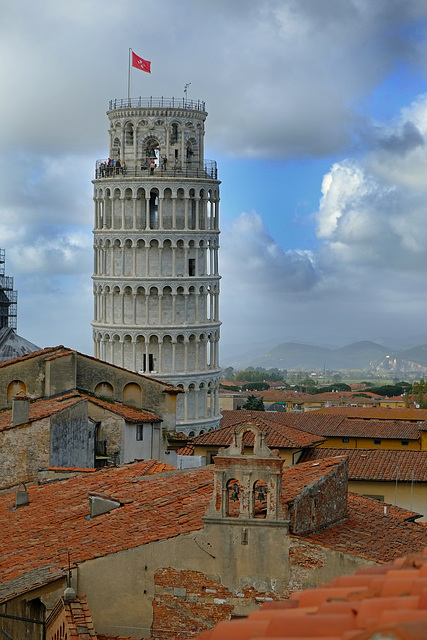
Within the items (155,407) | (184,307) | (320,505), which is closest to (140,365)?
(184,307)

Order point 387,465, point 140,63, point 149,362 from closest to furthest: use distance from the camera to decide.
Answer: point 387,465
point 140,63
point 149,362

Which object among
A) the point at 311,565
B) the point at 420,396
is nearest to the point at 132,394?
the point at 311,565

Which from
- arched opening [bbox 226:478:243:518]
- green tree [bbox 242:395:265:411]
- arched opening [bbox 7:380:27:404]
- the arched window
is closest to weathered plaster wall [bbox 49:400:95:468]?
arched opening [bbox 7:380:27:404]

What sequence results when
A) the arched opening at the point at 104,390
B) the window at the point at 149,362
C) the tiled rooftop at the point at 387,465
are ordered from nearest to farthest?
the tiled rooftop at the point at 387,465 < the arched opening at the point at 104,390 < the window at the point at 149,362

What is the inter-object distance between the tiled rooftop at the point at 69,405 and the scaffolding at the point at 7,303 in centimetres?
6212

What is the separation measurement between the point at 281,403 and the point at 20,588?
417 feet

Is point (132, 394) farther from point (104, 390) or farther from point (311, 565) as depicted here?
point (311, 565)

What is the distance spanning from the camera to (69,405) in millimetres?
39500

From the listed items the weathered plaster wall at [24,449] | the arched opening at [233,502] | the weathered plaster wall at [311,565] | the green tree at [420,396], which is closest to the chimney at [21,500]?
the weathered plaster wall at [24,449]

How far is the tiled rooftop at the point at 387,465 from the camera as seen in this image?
4625cm

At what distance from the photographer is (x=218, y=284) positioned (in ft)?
327

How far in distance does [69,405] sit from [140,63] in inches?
2240

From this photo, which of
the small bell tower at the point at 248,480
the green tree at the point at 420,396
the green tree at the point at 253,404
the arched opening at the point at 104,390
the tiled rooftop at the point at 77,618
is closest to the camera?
the tiled rooftop at the point at 77,618

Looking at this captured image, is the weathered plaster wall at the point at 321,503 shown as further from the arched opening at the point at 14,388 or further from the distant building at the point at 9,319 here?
the distant building at the point at 9,319
